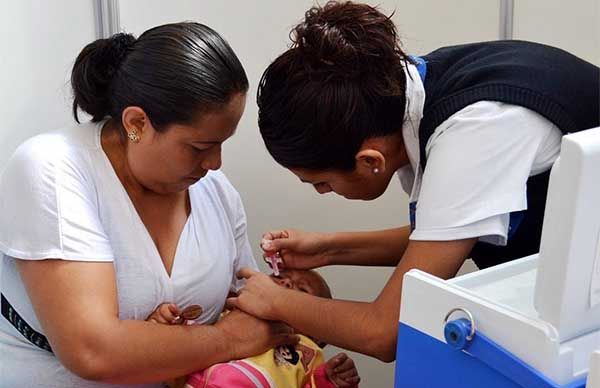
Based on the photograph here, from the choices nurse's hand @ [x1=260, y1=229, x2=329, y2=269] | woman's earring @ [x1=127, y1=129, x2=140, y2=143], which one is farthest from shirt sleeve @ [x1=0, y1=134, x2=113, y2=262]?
nurse's hand @ [x1=260, y1=229, x2=329, y2=269]

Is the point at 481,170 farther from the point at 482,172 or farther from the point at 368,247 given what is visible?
the point at 368,247

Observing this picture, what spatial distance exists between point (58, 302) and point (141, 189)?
29cm

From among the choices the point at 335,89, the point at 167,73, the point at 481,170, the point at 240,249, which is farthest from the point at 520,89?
the point at 240,249

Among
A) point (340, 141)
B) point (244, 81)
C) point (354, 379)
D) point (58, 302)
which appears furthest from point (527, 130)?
point (58, 302)

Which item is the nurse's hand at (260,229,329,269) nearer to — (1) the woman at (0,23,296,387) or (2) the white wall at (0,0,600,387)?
(1) the woman at (0,23,296,387)

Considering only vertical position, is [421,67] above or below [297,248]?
above

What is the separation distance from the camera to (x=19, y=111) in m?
1.77

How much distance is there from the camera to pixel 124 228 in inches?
54.3

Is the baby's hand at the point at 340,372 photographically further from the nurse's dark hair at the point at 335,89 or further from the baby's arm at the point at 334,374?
the nurse's dark hair at the point at 335,89

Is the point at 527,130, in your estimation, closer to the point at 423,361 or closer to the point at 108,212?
the point at 423,361

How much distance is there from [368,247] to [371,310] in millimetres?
447

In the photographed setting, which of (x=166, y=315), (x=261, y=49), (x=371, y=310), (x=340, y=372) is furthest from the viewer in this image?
(x=261, y=49)

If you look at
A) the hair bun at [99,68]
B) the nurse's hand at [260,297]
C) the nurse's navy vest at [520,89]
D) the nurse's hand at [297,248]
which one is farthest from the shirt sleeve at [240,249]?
the nurse's navy vest at [520,89]

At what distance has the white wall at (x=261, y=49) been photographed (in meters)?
A: 1.75
